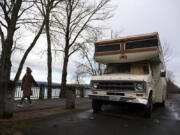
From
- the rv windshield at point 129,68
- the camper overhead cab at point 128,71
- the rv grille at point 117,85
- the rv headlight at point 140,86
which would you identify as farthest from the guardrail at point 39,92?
the rv headlight at point 140,86

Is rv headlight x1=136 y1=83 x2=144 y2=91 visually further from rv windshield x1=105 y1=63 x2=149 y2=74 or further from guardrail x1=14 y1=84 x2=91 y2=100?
guardrail x1=14 y1=84 x2=91 y2=100

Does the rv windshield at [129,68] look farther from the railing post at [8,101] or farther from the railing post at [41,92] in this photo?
the railing post at [41,92]

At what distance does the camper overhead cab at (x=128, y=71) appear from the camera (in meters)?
6.29

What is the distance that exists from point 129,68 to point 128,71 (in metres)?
0.18

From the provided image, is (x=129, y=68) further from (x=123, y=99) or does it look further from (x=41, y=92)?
(x=41, y=92)

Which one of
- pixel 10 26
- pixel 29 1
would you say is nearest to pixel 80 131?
pixel 10 26

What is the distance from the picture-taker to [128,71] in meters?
7.30

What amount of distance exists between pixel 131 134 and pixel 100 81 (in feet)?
9.65

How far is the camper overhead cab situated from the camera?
6289 millimetres

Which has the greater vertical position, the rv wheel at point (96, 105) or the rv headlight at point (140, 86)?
the rv headlight at point (140, 86)

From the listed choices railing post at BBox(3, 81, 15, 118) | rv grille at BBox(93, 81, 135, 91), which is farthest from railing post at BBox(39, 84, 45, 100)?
railing post at BBox(3, 81, 15, 118)

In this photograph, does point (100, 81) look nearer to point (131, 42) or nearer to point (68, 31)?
point (131, 42)

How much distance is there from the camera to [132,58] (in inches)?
279

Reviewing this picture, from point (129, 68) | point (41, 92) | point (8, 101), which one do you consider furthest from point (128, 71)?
point (41, 92)
